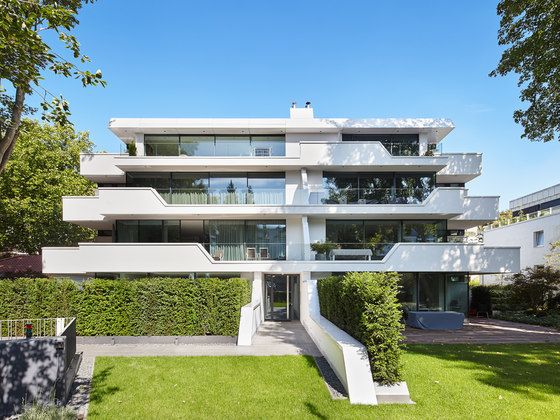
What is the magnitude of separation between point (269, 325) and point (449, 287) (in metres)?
10.1

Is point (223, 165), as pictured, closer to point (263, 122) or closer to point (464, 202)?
point (263, 122)

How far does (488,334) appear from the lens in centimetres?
1583

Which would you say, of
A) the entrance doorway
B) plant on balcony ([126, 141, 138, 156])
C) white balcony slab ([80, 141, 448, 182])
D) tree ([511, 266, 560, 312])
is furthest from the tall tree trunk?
tree ([511, 266, 560, 312])

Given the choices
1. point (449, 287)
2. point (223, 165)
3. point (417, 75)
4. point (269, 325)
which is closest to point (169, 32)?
point (223, 165)

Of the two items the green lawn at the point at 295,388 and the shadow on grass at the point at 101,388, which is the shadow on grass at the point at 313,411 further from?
the shadow on grass at the point at 101,388

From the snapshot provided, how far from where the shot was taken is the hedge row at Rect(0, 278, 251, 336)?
13953mm

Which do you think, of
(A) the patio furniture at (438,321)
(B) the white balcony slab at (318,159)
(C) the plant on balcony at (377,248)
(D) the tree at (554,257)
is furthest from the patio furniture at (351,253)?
(D) the tree at (554,257)

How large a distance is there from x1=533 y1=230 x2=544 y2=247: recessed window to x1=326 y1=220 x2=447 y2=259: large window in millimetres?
11494

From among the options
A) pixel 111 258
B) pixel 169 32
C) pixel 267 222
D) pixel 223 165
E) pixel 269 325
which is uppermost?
pixel 169 32

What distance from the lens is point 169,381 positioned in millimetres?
9094

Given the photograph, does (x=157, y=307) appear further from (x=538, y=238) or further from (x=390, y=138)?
(x=538, y=238)

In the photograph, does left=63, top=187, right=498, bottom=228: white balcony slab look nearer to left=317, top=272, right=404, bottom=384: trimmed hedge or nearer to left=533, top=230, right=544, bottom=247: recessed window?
left=533, top=230, right=544, bottom=247: recessed window

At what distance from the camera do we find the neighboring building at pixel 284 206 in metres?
19.0

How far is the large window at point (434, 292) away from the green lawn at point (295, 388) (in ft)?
27.8
